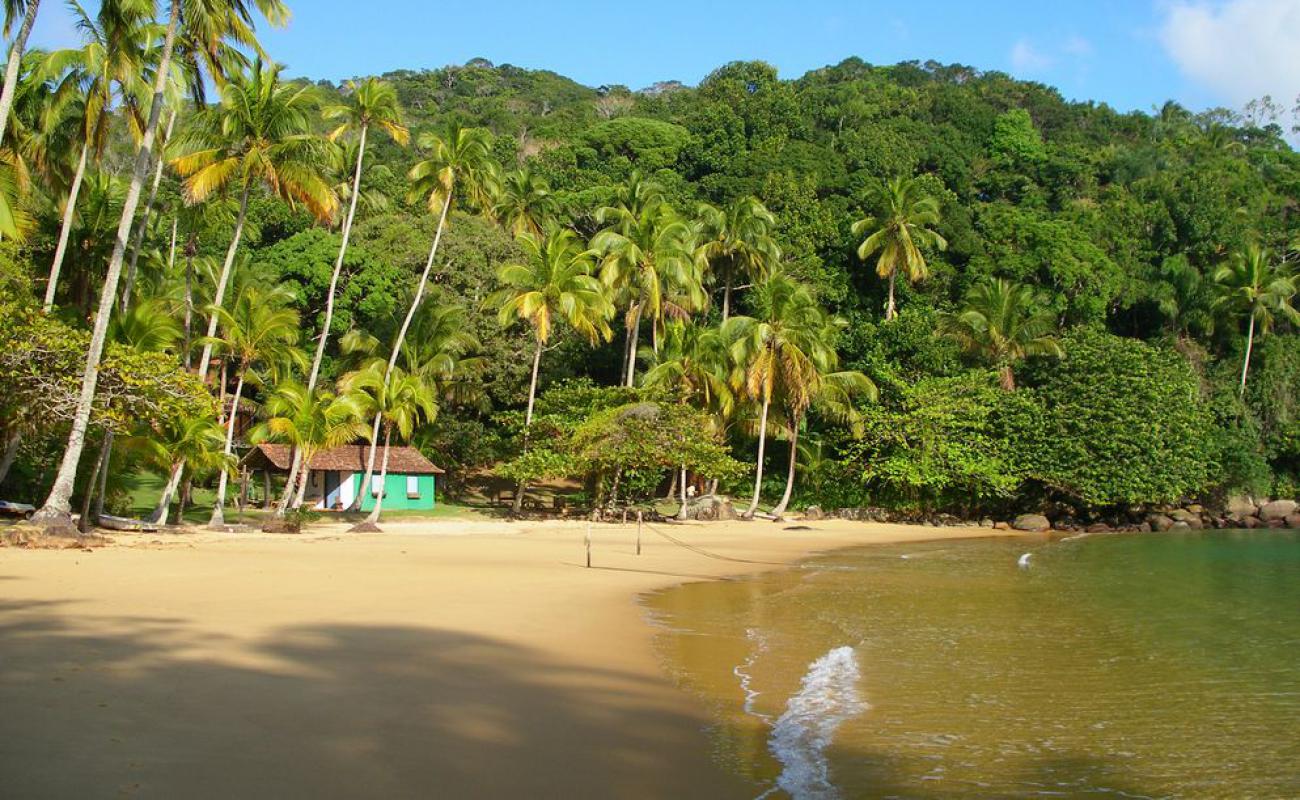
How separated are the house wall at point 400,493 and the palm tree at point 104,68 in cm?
1520

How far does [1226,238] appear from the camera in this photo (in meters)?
49.2

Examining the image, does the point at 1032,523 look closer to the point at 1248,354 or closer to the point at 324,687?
the point at 1248,354

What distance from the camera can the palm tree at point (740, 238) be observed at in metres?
44.5

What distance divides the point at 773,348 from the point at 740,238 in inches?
380

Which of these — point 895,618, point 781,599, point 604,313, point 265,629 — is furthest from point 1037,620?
point 604,313

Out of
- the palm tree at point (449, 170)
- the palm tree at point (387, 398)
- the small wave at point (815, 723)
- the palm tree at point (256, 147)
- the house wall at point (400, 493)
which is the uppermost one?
the palm tree at point (449, 170)

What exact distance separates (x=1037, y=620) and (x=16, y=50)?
18.6m

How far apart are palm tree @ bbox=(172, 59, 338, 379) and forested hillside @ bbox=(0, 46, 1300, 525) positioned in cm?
55

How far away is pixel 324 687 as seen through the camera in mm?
7891

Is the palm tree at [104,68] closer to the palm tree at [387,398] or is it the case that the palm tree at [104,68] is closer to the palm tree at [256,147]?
A: the palm tree at [256,147]

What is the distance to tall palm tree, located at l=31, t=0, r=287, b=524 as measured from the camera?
693 inches

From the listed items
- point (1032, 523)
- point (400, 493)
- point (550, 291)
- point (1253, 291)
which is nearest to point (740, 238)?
point (550, 291)

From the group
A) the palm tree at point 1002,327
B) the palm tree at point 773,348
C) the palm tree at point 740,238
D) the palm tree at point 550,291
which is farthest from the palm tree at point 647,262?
the palm tree at point 1002,327

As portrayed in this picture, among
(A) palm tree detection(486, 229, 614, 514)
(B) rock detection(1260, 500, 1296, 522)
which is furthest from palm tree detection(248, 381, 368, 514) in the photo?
(B) rock detection(1260, 500, 1296, 522)
